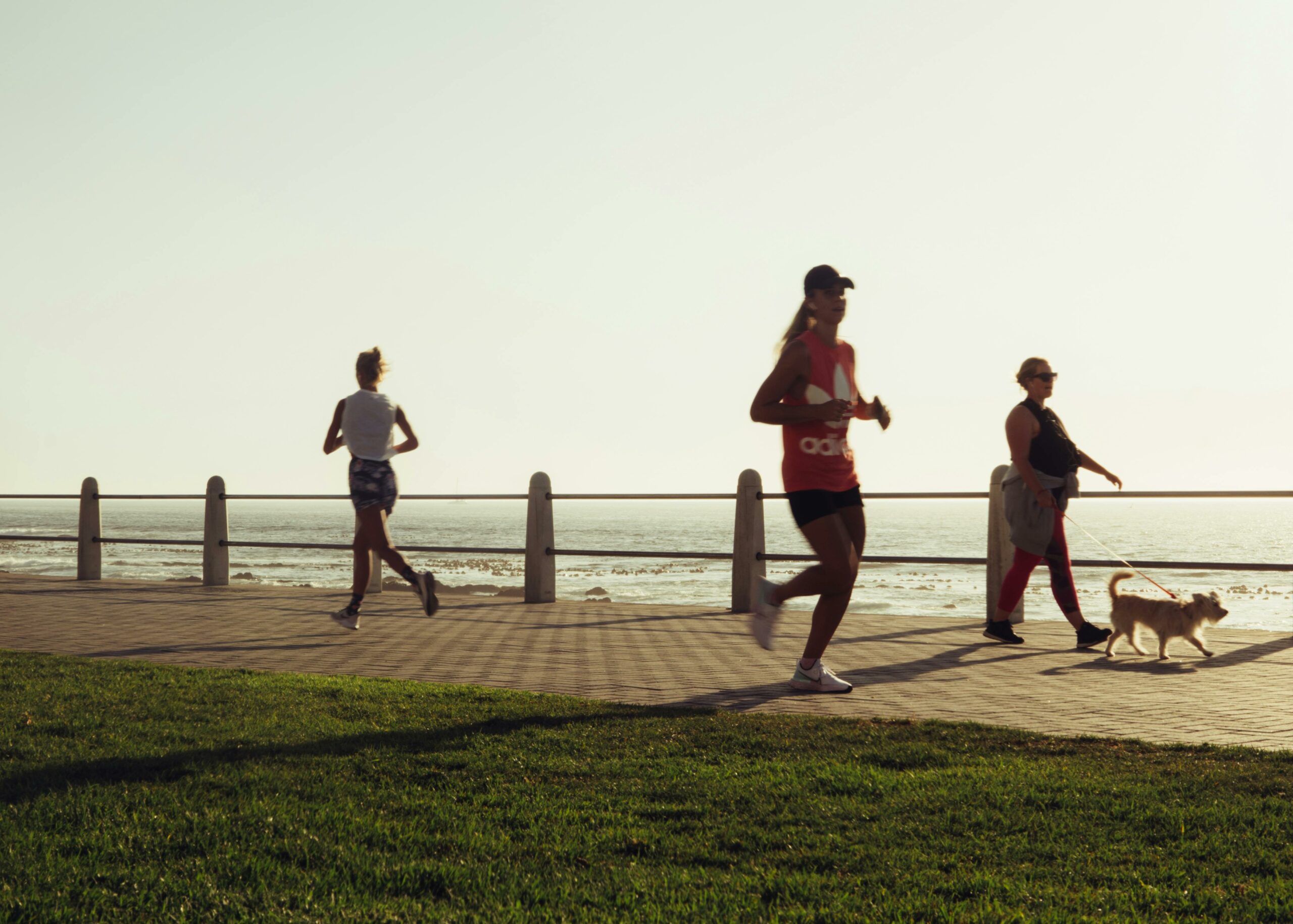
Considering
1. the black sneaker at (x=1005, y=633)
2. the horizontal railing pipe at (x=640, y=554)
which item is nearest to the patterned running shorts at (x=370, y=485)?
the horizontal railing pipe at (x=640, y=554)

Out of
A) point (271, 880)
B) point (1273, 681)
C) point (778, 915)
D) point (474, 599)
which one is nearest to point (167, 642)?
point (474, 599)

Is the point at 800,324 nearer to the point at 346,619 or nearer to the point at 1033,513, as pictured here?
the point at 1033,513

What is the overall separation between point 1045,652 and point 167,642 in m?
5.88

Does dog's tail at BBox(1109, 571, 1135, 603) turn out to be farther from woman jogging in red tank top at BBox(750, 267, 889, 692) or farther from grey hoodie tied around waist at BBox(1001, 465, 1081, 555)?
woman jogging in red tank top at BBox(750, 267, 889, 692)

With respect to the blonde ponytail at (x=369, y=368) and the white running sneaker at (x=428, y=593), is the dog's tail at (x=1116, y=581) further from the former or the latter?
the blonde ponytail at (x=369, y=368)

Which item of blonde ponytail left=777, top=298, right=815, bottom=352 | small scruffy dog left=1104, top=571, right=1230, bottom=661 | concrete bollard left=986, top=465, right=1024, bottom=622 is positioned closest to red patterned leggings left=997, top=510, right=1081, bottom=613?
small scruffy dog left=1104, top=571, right=1230, bottom=661

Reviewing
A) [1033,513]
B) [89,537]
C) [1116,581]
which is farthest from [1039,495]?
[89,537]

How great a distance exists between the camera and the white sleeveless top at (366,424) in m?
8.46

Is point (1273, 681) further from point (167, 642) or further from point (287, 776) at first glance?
point (167, 642)

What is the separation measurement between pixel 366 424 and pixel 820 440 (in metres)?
4.33

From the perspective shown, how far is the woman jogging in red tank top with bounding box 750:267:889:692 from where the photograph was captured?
5254 millimetres

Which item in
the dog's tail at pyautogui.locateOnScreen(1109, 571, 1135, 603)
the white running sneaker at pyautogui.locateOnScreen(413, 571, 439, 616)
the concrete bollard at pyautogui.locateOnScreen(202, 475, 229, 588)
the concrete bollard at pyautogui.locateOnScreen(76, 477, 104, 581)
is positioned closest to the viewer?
the dog's tail at pyautogui.locateOnScreen(1109, 571, 1135, 603)

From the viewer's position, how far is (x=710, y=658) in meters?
7.04

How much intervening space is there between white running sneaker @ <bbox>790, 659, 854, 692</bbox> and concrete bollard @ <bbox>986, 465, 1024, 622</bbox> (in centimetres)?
395
